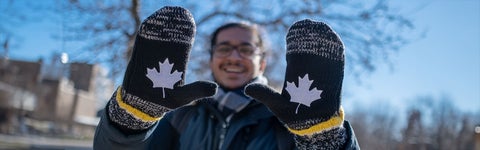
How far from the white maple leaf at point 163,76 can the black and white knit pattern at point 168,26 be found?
9 cm

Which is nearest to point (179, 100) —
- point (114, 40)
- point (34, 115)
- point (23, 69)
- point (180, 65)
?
point (180, 65)

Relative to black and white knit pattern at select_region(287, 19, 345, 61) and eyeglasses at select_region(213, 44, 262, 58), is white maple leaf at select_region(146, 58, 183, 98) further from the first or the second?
eyeglasses at select_region(213, 44, 262, 58)

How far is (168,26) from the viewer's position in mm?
1511

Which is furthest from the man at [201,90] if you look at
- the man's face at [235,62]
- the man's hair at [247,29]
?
the man's hair at [247,29]

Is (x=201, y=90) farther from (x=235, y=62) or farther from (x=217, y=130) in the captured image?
(x=235, y=62)

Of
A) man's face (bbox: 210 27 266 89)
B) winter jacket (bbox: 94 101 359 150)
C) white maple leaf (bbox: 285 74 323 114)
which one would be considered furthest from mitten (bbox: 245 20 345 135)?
man's face (bbox: 210 27 266 89)

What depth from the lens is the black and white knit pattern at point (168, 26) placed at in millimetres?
1501

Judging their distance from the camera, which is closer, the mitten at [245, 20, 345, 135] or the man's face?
the mitten at [245, 20, 345, 135]

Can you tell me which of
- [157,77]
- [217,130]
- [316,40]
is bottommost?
[217,130]

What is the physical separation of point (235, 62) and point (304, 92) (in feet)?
2.02

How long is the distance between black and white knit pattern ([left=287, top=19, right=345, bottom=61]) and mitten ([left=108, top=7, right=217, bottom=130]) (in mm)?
345

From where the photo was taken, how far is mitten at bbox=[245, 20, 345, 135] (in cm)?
142

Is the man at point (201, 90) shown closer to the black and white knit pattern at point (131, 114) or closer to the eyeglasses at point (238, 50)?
the black and white knit pattern at point (131, 114)

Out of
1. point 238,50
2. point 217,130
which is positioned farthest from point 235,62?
point 217,130
